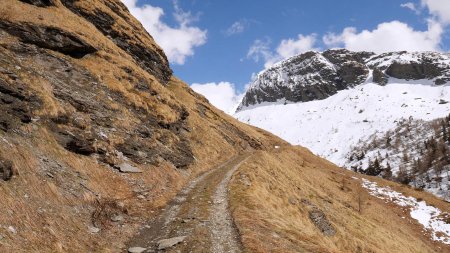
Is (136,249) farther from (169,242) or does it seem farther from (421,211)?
(421,211)

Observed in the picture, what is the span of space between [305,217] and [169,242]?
63.2ft

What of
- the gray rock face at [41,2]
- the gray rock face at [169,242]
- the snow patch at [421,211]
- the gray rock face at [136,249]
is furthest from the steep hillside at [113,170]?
the snow patch at [421,211]

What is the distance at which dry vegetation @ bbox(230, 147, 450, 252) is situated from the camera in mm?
→ 19938

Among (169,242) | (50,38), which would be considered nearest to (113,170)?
(169,242)

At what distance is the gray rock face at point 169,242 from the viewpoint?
1723cm

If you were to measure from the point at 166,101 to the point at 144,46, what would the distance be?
59.2 ft

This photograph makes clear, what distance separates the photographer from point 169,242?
57.8 feet

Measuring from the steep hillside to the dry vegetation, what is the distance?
0.54 ft

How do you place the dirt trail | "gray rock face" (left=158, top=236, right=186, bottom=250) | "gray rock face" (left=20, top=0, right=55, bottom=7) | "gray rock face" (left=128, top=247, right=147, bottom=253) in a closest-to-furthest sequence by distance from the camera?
"gray rock face" (left=128, top=247, right=147, bottom=253)
"gray rock face" (left=158, top=236, right=186, bottom=250)
the dirt trail
"gray rock face" (left=20, top=0, right=55, bottom=7)

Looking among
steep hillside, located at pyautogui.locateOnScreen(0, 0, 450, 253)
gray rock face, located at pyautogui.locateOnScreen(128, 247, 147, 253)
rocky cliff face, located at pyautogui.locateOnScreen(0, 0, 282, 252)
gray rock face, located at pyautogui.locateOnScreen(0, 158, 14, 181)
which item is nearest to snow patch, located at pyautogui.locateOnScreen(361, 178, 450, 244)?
steep hillside, located at pyautogui.locateOnScreen(0, 0, 450, 253)

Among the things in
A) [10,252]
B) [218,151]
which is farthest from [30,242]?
[218,151]

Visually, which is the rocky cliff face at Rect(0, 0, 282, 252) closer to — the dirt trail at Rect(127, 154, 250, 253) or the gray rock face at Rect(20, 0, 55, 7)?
the gray rock face at Rect(20, 0, 55, 7)

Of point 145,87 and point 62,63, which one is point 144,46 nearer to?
point 145,87

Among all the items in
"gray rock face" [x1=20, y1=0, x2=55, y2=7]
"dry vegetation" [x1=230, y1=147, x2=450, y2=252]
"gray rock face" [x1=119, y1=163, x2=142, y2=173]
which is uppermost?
"gray rock face" [x1=20, y1=0, x2=55, y2=7]
